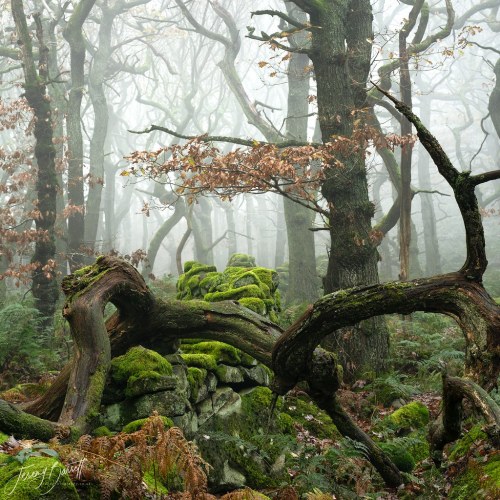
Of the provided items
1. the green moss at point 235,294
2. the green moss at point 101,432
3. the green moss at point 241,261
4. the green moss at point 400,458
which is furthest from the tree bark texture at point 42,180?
the green moss at point 400,458

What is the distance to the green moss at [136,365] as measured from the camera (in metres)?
5.45

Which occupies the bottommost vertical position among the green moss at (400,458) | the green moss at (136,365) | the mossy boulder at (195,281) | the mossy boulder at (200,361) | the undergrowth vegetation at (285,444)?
the green moss at (400,458)

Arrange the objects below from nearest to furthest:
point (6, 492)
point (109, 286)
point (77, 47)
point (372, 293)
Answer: point (6, 492)
point (372, 293)
point (109, 286)
point (77, 47)

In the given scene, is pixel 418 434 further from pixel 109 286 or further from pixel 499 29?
pixel 499 29

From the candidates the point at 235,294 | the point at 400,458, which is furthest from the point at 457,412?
the point at 235,294

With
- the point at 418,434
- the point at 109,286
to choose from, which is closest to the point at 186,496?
the point at 109,286

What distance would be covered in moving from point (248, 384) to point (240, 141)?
507cm

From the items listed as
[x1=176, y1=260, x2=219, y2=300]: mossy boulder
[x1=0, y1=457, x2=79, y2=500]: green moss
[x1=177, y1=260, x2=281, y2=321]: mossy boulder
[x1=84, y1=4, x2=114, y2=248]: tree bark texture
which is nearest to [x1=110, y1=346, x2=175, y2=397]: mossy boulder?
[x1=0, y1=457, x2=79, y2=500]: green moss

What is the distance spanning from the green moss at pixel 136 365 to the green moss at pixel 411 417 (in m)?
3.31

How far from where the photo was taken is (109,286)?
5.67 meters

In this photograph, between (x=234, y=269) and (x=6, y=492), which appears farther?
(x=234, y=269)

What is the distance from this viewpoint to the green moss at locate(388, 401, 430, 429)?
711cm

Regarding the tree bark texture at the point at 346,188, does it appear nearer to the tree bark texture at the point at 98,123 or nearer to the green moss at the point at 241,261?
the green moss at the point at 241,261

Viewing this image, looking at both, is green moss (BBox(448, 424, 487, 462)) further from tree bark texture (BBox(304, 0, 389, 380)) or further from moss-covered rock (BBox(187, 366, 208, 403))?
tree bark texture (BBox(304, 0, 389, 380))
